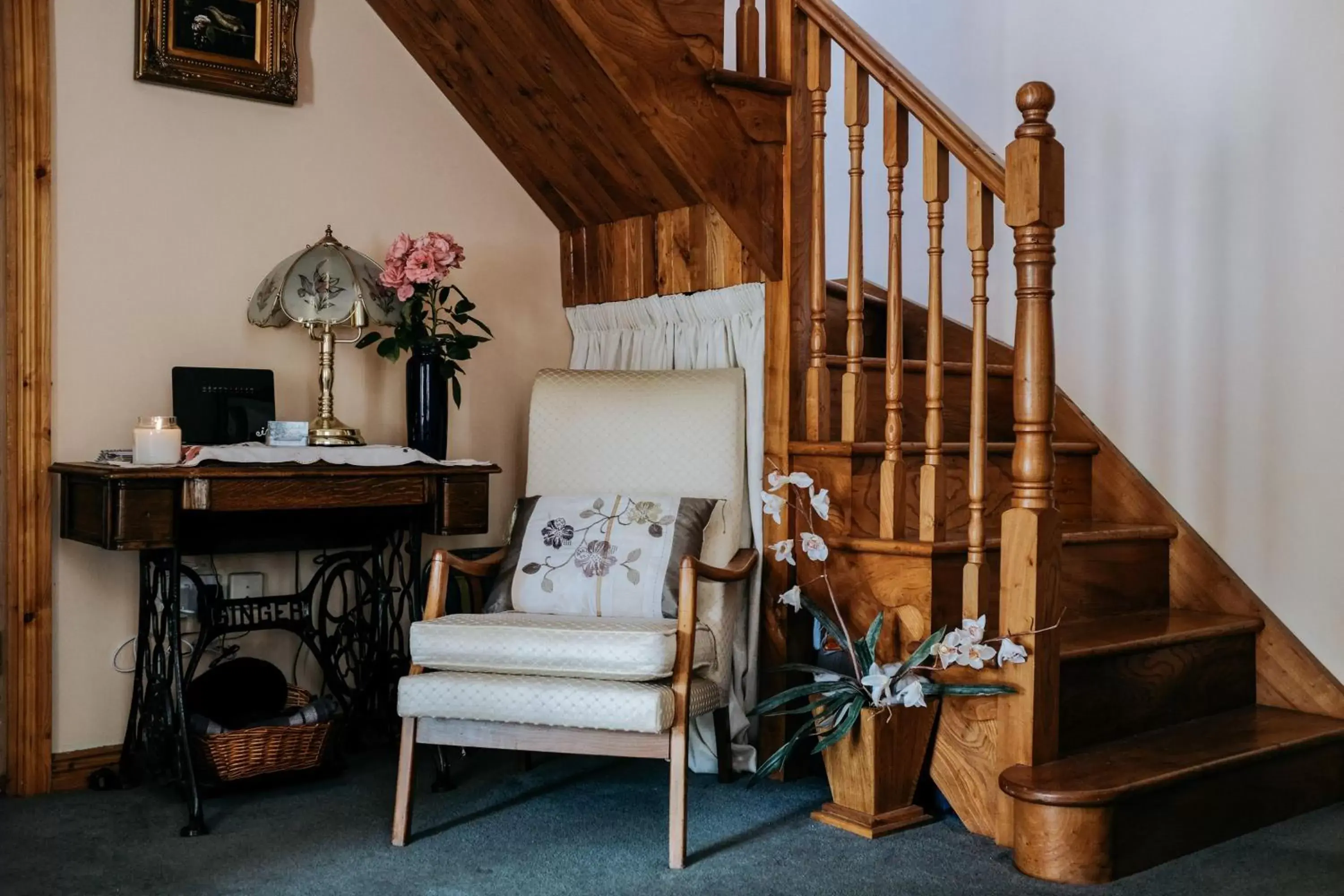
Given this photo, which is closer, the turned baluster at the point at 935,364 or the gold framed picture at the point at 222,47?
the turned baluster at the point at 935,364

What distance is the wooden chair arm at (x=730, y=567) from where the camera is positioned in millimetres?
2420

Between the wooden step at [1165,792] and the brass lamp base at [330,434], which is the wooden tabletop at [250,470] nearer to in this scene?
the brass lamp base at [330,434]

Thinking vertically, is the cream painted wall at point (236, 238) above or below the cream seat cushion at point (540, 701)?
above

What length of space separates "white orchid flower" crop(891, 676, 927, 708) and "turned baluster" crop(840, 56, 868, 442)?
0.61 metres

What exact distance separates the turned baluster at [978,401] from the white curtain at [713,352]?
611 mm

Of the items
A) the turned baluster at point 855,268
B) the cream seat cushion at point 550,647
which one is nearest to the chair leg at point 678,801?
the cream seat cushion at point 550,647

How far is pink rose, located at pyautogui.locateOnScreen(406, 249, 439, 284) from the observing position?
3000 mm

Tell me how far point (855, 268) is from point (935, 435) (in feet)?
1.52

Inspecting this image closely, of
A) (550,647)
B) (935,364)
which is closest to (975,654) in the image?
(935,364)

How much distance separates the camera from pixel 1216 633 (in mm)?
2805

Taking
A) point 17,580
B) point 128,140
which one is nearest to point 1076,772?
point 17,580

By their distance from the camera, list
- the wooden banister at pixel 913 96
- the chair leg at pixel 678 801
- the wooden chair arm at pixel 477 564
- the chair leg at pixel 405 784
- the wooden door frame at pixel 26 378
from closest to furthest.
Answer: the chair leg at pixel 678 801
the chair leg at pixel 405 784
the wooden banister at pixel 913 96
the wooden chair arm at pixel 477 564
the wooden door frame at pixel 26 378

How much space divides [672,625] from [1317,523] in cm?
158

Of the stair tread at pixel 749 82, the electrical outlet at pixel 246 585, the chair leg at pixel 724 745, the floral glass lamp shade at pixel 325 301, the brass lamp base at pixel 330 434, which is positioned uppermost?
the stair tread at pixel 749 82
